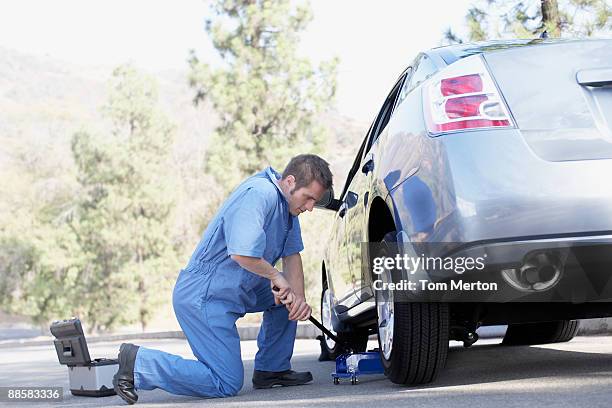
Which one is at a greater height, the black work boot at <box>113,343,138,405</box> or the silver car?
the silver car

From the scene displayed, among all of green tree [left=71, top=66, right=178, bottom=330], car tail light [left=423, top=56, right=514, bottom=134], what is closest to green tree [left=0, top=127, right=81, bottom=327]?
green tree [left=71, top=66, right=178, bottom=330]

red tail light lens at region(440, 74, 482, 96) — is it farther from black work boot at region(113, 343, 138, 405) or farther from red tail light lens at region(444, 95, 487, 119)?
black work boot at region(113, 343, 138, 405)

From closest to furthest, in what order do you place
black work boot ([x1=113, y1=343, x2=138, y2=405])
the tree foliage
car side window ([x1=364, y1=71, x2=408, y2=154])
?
black work boot ([x1=113, y1=343, x2=138, y2=405]), car side window ([x1=364, y1=71, x2=408, y2=154]), the tree foliage

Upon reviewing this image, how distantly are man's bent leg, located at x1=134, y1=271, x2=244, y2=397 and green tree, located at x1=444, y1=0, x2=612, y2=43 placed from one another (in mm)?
7406

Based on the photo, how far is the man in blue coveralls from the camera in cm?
460

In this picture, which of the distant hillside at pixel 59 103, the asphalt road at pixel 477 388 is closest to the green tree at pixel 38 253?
the distant hillside at pixel 59 103

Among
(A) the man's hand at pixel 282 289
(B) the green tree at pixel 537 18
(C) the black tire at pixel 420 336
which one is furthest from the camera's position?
(B) the green tree at pixel 537 18

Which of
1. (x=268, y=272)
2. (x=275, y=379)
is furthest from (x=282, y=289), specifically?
(x=275, y=379)

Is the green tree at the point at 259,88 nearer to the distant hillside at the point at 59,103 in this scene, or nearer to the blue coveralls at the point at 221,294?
the blue coveralls at the point at 221,294

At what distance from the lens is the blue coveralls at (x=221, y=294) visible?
4.61 meters

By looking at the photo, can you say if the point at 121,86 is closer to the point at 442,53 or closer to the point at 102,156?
the point at 102,156

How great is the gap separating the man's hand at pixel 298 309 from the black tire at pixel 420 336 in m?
0.72

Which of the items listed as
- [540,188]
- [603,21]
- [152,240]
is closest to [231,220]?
[540,188]

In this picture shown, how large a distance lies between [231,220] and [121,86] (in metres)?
36.0
